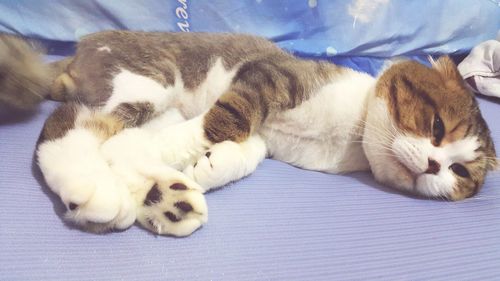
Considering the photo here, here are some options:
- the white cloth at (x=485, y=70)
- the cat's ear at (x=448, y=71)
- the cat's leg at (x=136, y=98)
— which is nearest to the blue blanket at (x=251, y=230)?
the cat's leg at (x=136, y=98)

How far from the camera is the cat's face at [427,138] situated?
1038mm

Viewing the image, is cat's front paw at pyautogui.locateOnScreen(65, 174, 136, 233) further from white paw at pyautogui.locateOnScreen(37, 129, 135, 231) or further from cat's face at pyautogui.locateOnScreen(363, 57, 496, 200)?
cat's face at pyautogui.locateOnScreen(363, 57, 496, 200)

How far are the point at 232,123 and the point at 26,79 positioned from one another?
54 cm

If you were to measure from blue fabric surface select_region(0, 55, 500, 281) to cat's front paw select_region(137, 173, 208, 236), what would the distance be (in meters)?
0.02

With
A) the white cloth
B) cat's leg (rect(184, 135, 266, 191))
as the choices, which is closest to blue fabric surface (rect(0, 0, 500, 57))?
the white cloth

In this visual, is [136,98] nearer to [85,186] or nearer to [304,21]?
[85,186]

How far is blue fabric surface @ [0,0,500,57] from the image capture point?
5.04 feet

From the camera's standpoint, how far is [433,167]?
1024 mm

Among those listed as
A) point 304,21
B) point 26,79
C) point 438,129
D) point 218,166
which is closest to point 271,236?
point 218,166

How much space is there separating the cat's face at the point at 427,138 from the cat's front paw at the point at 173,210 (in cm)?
56

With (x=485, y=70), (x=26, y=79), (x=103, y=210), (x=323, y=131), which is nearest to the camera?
(x=103, y=210)

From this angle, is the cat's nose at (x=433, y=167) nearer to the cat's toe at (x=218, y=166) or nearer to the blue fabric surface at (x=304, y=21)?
the cat's toe at (x=218, y=166)

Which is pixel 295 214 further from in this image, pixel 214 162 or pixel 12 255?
pixel 12 255

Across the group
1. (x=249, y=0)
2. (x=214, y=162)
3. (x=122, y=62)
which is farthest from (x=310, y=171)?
(x=249, y=0)
